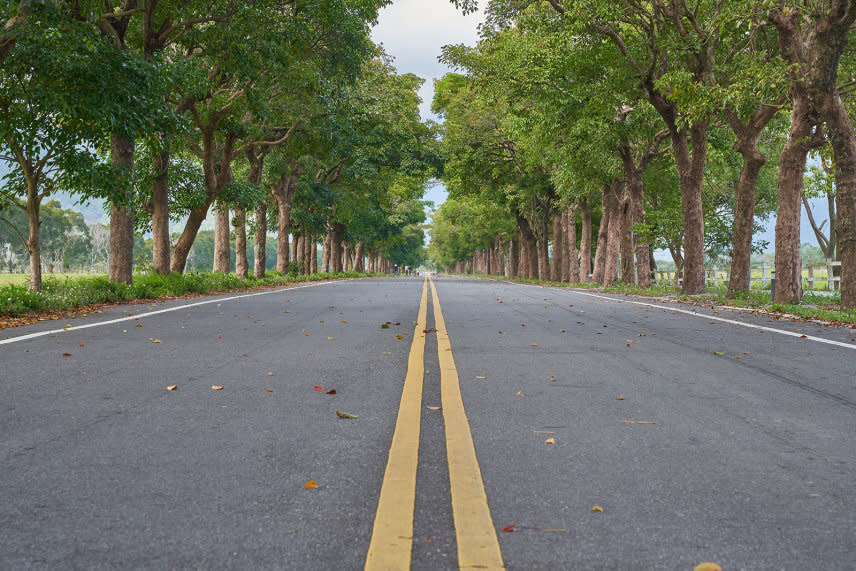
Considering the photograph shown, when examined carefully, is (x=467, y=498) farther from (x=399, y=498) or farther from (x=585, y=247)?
(x=585, y=247)

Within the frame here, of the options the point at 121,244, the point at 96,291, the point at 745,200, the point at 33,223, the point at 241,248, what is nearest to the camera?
the point at 96,291

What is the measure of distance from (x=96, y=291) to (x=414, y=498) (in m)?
12.9

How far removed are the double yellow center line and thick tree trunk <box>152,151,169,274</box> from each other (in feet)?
57.3

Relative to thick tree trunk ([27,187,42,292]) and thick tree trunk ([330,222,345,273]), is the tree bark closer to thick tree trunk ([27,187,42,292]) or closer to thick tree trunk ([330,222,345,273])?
thick tree trunk ([27,187,42,292])

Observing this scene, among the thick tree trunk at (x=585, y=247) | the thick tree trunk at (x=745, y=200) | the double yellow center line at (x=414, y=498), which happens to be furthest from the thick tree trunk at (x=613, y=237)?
the double yellow center line at (x=414, y=498)

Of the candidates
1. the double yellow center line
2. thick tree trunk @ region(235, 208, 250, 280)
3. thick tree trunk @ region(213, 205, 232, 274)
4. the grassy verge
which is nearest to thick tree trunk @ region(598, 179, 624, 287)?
the grassy verge

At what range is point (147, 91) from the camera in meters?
13.8

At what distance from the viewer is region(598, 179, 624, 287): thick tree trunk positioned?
28.2 meters

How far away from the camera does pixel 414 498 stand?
9.53 ft

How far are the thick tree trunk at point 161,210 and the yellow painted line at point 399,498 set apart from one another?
17.5m

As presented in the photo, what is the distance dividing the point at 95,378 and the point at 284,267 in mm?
30168

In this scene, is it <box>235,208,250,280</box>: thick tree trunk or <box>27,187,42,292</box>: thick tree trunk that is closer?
<box>27,187,42,292</box>: thick tree trunk

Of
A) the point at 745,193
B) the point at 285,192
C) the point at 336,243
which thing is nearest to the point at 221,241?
the point at 285,192

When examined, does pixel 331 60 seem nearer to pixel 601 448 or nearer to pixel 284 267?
pixel 284 267
